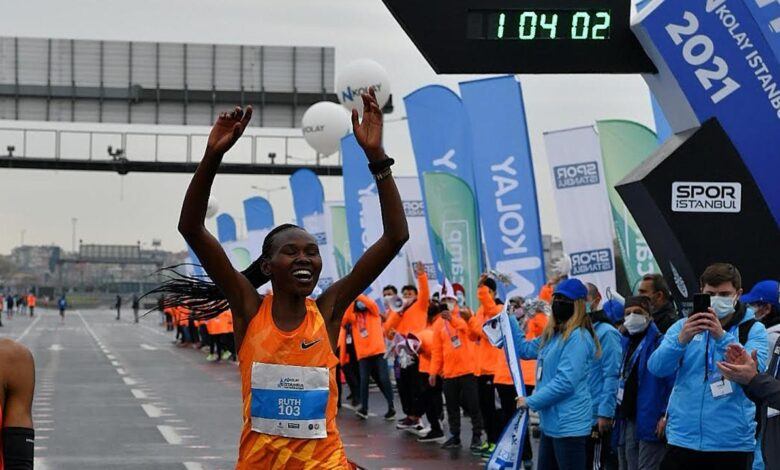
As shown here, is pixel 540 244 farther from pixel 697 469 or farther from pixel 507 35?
pixel 697 469

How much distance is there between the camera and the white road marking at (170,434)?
52.5 ft

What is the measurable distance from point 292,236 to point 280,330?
350 mm

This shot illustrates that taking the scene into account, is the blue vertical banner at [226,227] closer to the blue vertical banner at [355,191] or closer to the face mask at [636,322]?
the blue vertical banner at [355,191]

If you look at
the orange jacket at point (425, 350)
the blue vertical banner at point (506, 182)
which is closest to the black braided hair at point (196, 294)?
the orange jacket at point (425, 350)

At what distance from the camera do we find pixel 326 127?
1184 inches

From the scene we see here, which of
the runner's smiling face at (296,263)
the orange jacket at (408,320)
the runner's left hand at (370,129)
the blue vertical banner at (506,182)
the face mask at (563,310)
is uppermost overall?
the blue vertical banner at (506,182)

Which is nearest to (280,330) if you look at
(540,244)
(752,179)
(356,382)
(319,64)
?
(752,179)

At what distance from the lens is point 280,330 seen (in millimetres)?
5566

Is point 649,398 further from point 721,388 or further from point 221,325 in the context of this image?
point 221,325

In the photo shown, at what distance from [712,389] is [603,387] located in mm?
2163

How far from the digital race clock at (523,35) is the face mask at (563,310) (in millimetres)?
1812

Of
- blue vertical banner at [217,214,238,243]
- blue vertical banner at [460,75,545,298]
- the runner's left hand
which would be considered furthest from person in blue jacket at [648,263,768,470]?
blue vertical banner at [217,214,238,243]

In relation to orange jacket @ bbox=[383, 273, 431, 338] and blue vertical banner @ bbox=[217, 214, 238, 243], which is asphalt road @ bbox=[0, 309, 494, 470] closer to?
orange jacket @ bbox=[383, 273, 431, 338]

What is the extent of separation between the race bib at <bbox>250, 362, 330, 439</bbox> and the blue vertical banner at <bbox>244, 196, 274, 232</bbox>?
3481 cm
